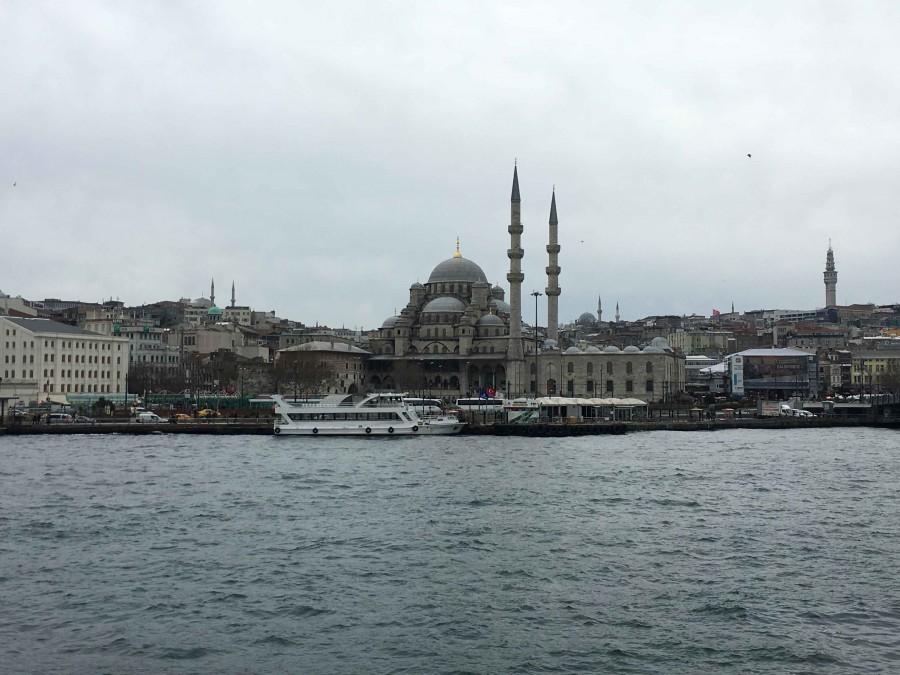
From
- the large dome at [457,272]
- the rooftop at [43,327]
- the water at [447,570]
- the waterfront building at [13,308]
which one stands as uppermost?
the large dome at [457,272]

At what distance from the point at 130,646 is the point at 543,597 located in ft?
20.2

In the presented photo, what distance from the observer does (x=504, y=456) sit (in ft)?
126

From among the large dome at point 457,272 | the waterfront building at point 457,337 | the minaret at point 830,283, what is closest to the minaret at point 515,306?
the waterfront building at point 457,337

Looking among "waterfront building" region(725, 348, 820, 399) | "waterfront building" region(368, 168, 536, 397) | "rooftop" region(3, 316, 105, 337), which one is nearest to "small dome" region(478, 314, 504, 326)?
"waterfront building" region(368, 168, 536, 397)

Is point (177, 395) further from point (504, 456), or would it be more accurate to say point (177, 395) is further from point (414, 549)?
point (414, 549)

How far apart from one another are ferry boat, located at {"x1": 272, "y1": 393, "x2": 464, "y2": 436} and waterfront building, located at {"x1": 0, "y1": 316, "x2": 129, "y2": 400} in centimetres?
2077

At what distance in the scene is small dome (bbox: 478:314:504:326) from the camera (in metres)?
88.1

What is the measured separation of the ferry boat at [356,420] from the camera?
4775 cm

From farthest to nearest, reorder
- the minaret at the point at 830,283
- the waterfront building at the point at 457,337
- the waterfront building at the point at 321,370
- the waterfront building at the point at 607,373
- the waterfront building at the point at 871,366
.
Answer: the minaret at the point at 830,283 → the waterfront building at the point at 871,366 → the waterfront building at the point at 457,337 → the waterfront building at the point at 607,373 → the waterfront building at the point at 321,370

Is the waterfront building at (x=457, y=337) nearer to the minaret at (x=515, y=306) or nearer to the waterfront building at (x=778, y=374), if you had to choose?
the minaret at (x=515, y=306)

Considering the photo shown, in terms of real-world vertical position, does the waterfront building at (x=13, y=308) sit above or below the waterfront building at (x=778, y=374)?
above

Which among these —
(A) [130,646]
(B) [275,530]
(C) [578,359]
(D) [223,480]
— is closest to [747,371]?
(C) [578,359]

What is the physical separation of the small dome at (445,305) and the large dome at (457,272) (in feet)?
11.4

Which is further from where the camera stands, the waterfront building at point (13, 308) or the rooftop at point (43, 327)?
the waterfront building at point (13, 308)
